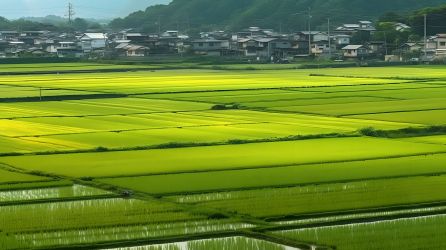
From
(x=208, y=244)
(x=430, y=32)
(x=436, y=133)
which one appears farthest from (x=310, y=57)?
(x=208, y=244)

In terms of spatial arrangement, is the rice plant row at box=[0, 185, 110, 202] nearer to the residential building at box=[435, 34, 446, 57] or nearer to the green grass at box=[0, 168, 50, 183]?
the green grass at box=[0, 168, 50, 183]

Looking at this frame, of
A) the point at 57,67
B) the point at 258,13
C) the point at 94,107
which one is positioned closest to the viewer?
the point at 94,107

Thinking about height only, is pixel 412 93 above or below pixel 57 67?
below

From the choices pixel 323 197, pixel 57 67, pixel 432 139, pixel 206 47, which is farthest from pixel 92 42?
pixel 323 197

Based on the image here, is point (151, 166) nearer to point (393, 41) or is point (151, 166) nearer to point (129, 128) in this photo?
point (129, 128)

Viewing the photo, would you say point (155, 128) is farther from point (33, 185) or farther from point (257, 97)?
point (257, 97)

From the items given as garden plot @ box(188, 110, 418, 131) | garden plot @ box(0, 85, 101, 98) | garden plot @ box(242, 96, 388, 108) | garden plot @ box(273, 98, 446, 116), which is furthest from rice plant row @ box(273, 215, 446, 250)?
garden plot @ box(0, 85, 101, 98)
